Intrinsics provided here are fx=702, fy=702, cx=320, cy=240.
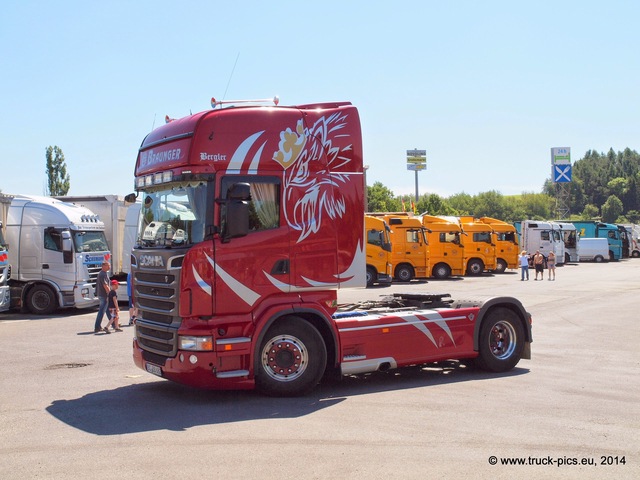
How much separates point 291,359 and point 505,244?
3470cm

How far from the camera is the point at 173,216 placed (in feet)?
28.4

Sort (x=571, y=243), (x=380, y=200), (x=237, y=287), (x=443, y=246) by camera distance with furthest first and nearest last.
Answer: (x=380, y=200)
(x=571, y=243)
(x=443, y=246)
(x=237, y=287)

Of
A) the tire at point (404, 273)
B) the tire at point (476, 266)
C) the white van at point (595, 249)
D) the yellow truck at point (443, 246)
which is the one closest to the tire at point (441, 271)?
the yellow truck at point (443, 246)

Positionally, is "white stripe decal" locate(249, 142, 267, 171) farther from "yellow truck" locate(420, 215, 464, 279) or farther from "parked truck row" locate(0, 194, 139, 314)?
"yellow truck" locate(420, 215, 464, 279)

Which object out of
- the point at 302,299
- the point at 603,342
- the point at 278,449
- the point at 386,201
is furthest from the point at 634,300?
the point at 386,201

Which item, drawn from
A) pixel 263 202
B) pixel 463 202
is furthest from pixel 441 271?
pixel 463 202

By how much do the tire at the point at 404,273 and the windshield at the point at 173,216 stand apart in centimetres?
2582

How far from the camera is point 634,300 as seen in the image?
23594 mm

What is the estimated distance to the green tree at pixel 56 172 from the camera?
61388 mm

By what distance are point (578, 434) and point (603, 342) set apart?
303 inches

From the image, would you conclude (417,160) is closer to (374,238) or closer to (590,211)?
(374,238)

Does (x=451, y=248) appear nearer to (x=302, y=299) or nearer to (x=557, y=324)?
(x=557, y=324)

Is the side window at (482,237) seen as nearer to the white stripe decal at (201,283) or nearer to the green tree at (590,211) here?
the white stripe decal at (201,283)

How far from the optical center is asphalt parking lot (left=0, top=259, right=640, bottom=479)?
19.5ft
